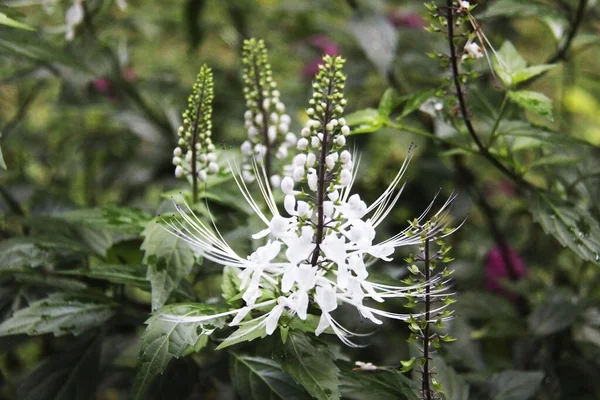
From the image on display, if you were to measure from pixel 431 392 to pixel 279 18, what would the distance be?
7.84 feet

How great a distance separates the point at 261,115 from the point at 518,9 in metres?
0.79

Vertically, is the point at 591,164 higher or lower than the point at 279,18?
lower

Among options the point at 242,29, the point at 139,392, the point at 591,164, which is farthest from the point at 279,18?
the point at 139,392

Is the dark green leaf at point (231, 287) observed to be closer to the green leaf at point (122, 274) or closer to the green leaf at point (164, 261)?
the green leaf at point (164, 261)

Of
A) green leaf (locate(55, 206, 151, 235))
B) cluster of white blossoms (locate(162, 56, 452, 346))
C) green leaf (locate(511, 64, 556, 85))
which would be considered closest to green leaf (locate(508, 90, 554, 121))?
green leaf (locate(511, 64, 556, 85))

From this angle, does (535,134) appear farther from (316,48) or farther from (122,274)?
(316,48)

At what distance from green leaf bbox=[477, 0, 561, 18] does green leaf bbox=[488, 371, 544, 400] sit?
914mm

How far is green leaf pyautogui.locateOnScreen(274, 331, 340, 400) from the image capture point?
1086 mm

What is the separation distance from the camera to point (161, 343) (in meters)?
1.12

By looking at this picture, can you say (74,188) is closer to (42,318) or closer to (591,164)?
(42,318)

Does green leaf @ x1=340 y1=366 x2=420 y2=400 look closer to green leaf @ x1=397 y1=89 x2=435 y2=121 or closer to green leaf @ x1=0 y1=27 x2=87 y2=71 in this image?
green leaf @ x1=397 y1=89 x2=435 y2=121

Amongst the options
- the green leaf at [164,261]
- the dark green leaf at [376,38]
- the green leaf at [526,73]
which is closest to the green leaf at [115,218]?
the green leaf at [164,261]

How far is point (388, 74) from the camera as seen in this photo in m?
2.26

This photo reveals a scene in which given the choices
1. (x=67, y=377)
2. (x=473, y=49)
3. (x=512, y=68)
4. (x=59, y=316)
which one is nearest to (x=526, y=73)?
(x=512, y=68)
